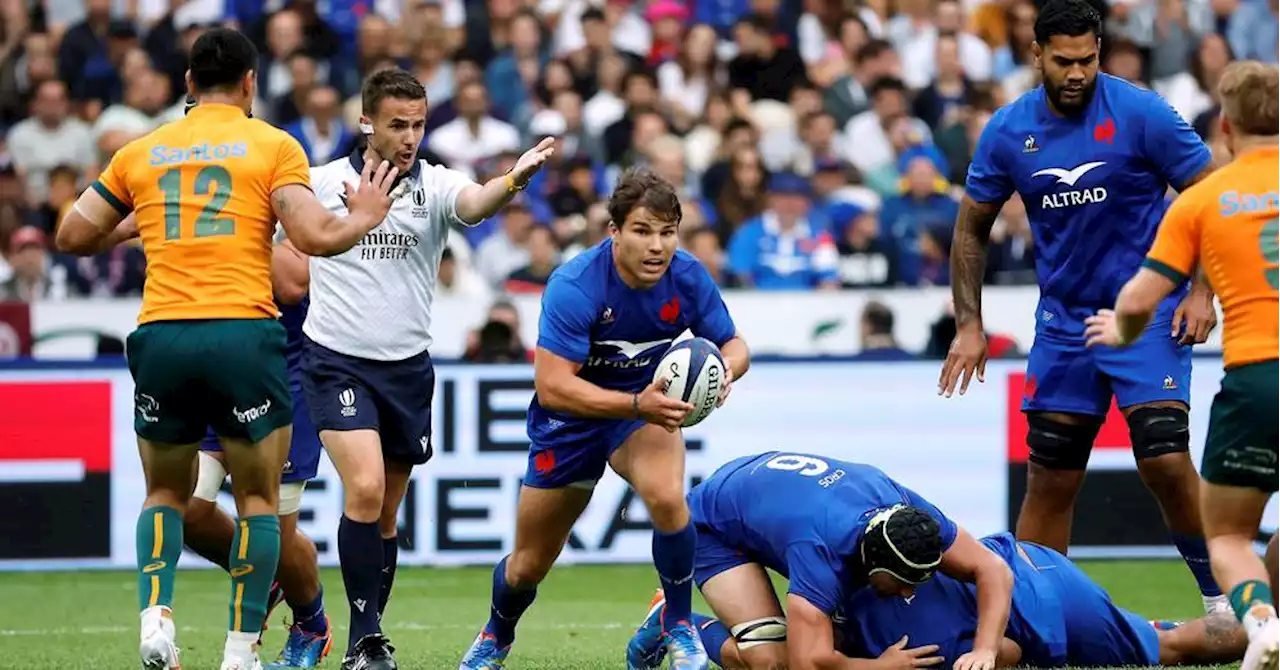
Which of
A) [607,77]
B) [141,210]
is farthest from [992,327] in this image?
[141,210]

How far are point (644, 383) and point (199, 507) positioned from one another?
7.44 feet

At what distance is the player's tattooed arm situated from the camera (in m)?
9.17

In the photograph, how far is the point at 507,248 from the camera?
16.1 m

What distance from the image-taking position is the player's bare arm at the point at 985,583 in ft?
Answer: 25.8

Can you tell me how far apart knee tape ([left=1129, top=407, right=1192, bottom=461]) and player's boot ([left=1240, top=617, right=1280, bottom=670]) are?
2.06 m

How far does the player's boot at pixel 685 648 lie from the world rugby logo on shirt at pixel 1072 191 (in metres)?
2.47

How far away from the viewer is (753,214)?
1666 centimetres

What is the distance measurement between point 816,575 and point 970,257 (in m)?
2.04

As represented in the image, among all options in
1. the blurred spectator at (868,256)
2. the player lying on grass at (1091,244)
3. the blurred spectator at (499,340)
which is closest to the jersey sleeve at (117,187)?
the player lying on grass at (1091,244)

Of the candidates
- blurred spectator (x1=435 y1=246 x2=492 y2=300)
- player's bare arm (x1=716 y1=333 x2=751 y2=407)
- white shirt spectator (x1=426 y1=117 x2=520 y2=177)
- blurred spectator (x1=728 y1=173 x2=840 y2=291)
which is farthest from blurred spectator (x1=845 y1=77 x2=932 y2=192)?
player's bare arm (x1=716 y1=333 x2=751 y2=407)

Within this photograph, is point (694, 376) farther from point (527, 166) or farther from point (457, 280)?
point (457, 280)

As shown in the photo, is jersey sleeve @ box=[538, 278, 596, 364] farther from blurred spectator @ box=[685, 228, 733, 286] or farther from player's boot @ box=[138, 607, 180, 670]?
blurred spectator @ box=[685, 228, 733, 286]

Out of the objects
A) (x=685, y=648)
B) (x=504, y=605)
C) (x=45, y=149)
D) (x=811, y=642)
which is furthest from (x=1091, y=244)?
(x=45, y=149)

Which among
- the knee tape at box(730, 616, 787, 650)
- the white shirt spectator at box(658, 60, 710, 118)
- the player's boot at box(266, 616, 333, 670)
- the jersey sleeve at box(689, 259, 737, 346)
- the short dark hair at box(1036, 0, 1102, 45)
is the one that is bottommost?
the player's boot at box(266, 616, 333, 670)
